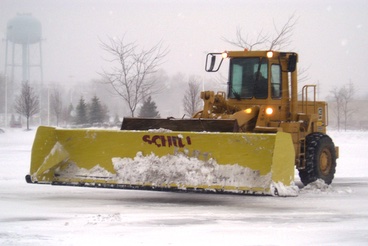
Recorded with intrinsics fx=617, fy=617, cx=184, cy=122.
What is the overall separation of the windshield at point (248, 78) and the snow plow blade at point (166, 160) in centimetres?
265

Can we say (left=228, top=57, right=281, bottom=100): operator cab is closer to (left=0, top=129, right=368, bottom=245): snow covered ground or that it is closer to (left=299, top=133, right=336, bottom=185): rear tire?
(left=299, top=133, right=336, bottom=185): rear tire

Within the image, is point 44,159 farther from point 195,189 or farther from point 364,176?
point 364,176

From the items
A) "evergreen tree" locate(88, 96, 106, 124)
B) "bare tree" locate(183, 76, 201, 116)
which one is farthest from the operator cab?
"evergreen tree" locate(88, 96, 106, 124)

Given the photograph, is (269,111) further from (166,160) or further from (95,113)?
(95,113)

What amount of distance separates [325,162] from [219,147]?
380cm

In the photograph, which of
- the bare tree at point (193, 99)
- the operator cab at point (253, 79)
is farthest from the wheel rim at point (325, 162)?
the bare tree at point (193, 99)

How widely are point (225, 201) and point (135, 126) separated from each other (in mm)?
2233

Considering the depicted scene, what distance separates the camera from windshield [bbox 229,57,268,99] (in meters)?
12.6

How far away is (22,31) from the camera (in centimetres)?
11375

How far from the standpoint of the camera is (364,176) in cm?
1645

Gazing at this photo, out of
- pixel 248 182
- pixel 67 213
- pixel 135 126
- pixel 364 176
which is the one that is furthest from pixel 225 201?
pixel 364 176

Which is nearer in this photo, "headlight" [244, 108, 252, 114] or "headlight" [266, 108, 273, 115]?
"headlight" [244, 108, 252, 114]

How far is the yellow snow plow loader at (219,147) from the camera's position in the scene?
10023 millimetres

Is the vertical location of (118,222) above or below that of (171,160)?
below
